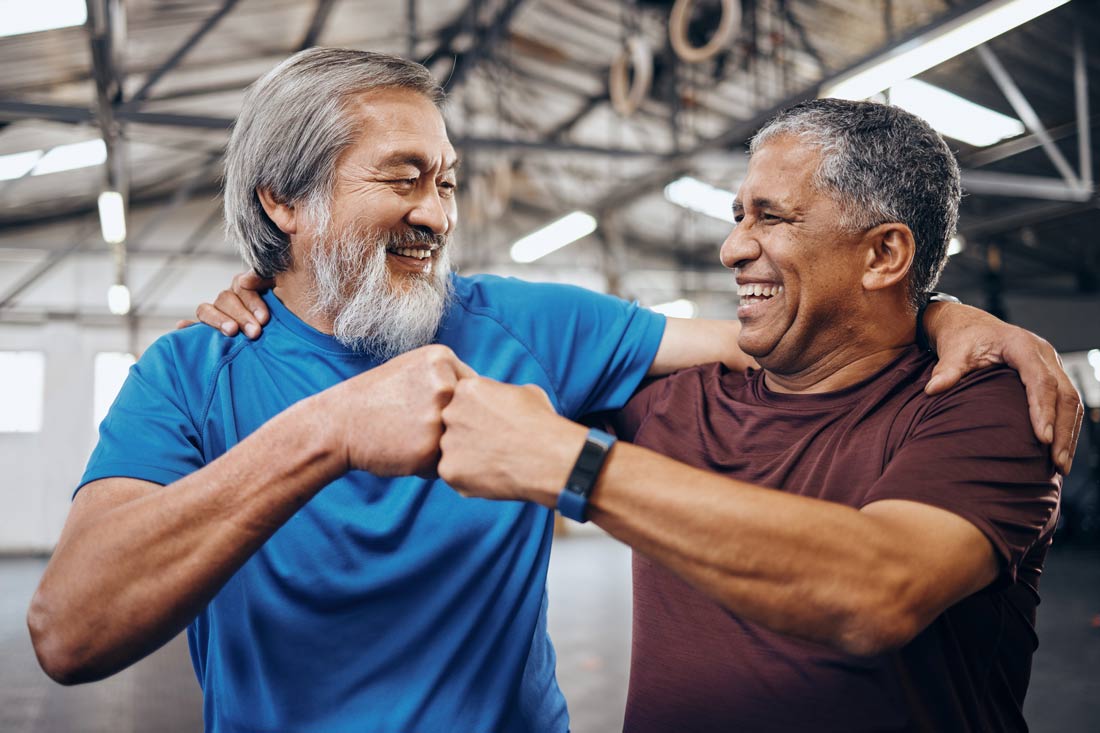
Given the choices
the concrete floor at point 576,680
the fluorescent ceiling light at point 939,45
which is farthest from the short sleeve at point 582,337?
the fluorescent ceiling light at point 939,45

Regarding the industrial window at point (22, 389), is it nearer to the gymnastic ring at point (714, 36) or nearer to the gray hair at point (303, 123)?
the gymnastic ring at point (714, 36)

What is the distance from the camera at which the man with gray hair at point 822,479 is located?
3.50 feet

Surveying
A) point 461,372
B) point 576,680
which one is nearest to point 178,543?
point 461,372

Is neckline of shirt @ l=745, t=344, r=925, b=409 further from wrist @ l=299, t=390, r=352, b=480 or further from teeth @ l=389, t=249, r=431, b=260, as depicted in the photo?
wrist @ l=299, t=390, r=352, b=480

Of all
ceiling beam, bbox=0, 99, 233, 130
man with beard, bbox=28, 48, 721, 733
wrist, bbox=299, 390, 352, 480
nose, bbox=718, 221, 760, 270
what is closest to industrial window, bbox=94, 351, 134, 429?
ceiling beam, bbox=0, 99, 233, 130

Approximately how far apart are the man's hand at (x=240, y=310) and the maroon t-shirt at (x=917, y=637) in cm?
83

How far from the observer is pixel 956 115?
10.9 metres

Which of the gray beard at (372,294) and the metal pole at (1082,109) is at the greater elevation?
the metal pole at (1082,109)

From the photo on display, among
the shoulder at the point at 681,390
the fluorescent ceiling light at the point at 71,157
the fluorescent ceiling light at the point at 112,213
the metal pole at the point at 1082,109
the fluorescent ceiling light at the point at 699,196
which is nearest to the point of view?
the shoulder at the point at 681,390

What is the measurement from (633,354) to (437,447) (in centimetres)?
75

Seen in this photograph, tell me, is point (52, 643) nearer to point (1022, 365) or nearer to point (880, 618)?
point (880, 618)

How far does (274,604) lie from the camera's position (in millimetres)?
1460

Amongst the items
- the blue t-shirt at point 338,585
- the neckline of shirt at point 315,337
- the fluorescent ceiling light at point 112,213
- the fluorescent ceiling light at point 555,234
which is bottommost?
the blue t-shirt at point 338,585

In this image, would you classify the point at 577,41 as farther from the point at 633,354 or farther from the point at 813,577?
the point at 813,577
